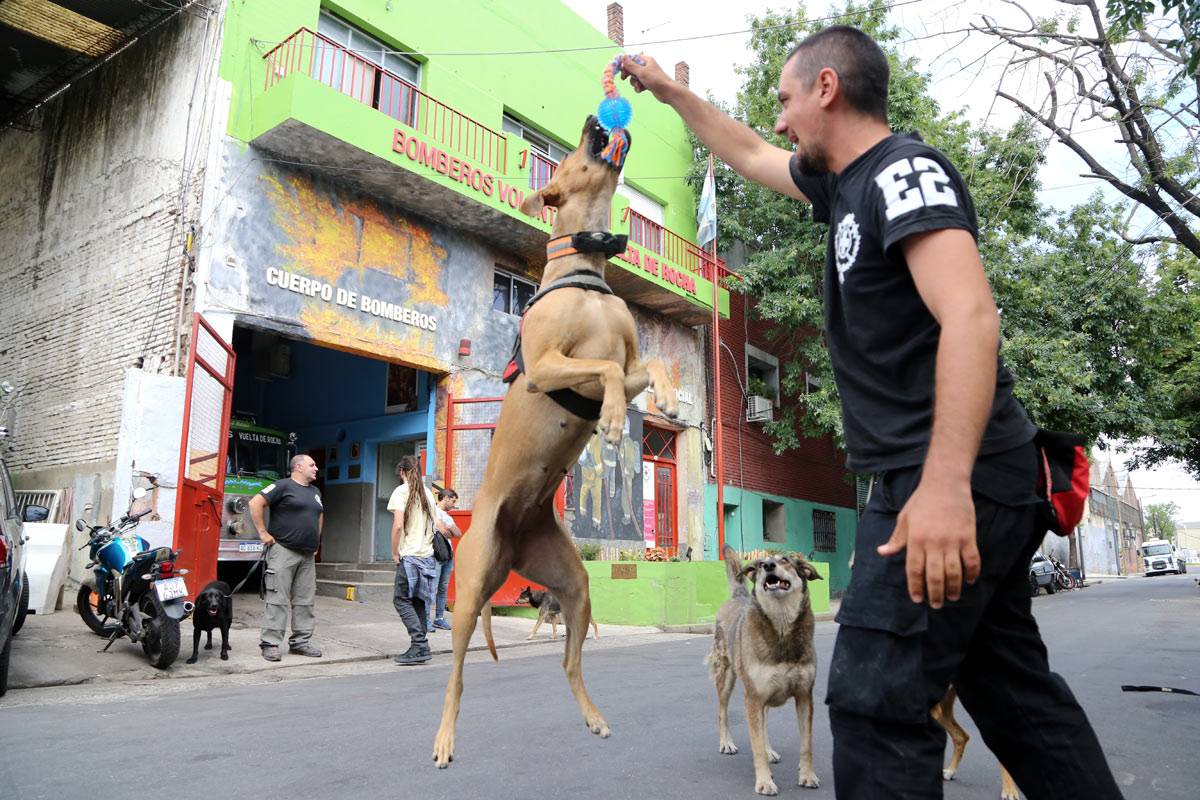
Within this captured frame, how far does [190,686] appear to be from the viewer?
6434 mm

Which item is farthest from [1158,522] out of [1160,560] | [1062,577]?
[1062,577]

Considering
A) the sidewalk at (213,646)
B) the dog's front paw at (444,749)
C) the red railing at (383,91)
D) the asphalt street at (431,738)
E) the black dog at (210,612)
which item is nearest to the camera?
the dog's front paw at (444,749)

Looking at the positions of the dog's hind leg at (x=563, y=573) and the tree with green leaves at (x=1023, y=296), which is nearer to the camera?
the dog's hind leg at (x=563, y=573)

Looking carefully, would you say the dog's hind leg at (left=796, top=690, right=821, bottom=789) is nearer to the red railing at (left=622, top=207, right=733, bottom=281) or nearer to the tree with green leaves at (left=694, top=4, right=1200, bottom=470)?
the red railing at (left=622, top=207, right=733, bottom=281)

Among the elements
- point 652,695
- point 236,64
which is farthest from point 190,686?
point 236,64

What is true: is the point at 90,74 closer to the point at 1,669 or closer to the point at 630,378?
the point at 1,669

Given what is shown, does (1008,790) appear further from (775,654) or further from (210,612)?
(210,612)

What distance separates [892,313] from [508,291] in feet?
41.9

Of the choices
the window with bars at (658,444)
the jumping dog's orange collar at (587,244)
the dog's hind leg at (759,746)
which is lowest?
the dog's hind leg at (759,746)

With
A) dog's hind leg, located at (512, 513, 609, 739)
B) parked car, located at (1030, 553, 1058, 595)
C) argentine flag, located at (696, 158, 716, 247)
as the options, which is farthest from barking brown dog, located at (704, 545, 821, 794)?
parked car, located at (1030, 553, 1058, 595)

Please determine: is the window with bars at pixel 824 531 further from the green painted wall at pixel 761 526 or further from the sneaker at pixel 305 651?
the sneaker at pixel 305 651

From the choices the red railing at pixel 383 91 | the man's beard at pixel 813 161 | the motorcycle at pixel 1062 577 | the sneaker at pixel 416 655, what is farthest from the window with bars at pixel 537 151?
the motorcycle at pixel 1062 577

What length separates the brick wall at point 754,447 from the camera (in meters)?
19.0

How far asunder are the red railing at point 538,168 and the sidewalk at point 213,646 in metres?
7.32
